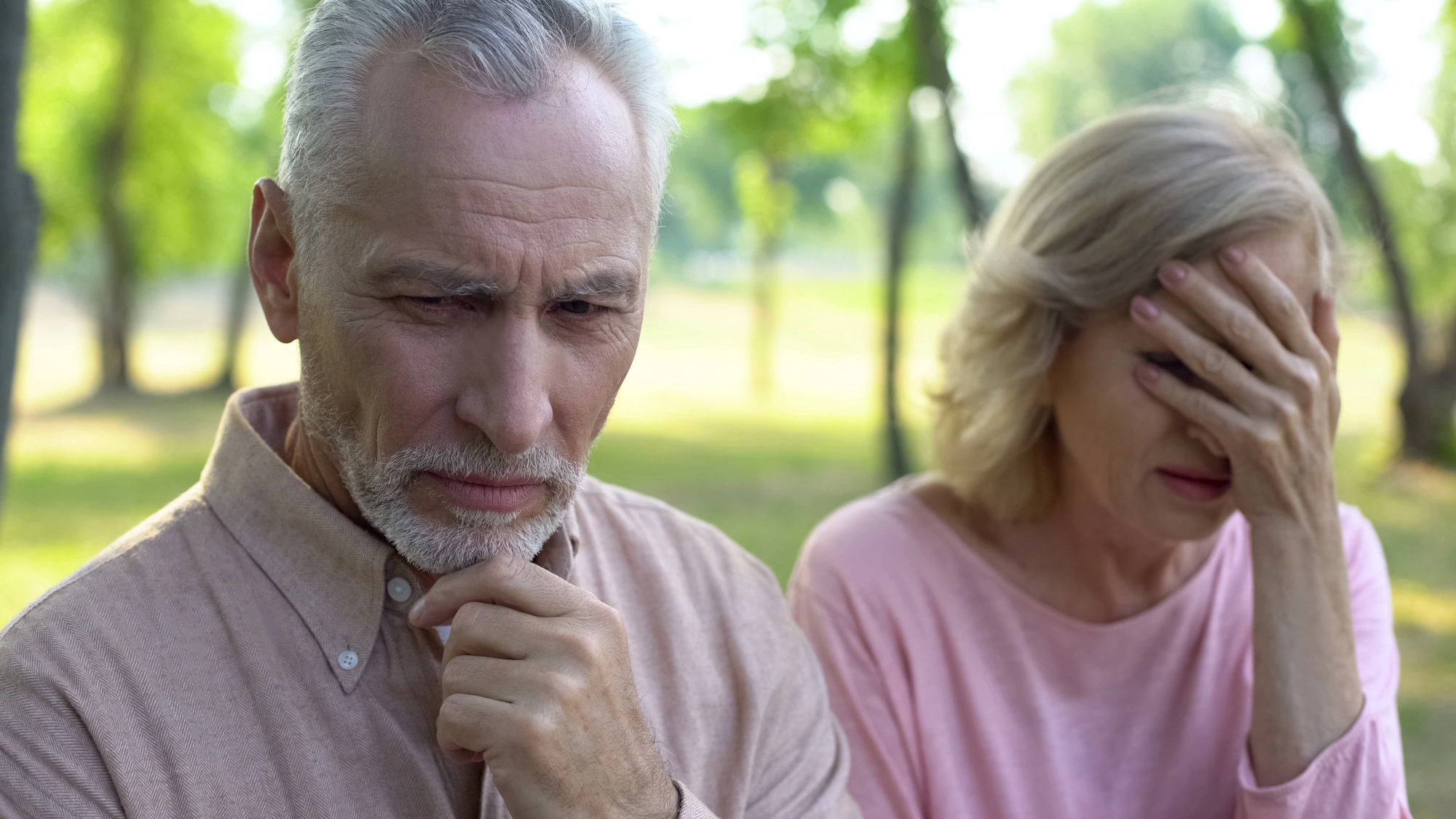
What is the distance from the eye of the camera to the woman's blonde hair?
2461 mm

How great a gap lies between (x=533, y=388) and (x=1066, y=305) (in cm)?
145

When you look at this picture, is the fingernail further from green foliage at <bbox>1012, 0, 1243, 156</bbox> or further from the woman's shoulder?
green foliage at <bbox>1012, 0, 1243, 156</bbox>

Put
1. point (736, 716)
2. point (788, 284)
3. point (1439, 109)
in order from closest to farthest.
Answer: point (736, 716), point (1439, 109), point (788, 284)

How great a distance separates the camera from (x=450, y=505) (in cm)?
163

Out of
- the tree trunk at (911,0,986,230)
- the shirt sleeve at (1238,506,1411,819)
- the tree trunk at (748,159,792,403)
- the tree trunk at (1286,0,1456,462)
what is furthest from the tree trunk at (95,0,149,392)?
the shirt sleeve at (1238,506,1411,819)

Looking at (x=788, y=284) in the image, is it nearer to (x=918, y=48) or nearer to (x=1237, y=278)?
(x=918, y=48)

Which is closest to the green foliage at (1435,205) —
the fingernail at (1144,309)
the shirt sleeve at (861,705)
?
the fingernail at (1144,309)

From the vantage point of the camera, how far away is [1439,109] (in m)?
17.1

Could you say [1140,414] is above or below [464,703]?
above

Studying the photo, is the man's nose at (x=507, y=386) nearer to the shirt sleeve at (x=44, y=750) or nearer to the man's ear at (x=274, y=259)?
the man's ear at (x=274, y=259)

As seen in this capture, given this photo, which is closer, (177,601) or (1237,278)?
(177,601)

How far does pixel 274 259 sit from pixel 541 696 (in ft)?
2.54

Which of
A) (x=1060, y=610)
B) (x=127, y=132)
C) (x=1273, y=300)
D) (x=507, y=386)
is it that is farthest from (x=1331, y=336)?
(x=127, y=132)

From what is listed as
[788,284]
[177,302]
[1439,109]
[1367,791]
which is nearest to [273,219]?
[1367,791]
